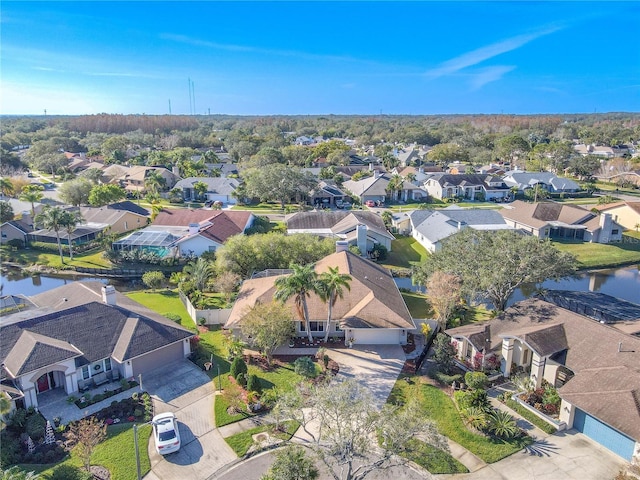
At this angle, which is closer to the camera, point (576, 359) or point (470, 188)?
point (576, 359)

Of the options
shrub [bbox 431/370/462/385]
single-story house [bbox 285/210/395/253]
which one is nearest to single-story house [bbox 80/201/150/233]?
single-story house [bbox 285/210/395/253]

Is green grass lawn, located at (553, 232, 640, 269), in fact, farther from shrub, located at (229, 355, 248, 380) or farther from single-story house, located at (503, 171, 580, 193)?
shrub, located at (229, 355, 248, 380)

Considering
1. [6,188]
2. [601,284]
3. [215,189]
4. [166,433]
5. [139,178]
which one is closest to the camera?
[166,433]

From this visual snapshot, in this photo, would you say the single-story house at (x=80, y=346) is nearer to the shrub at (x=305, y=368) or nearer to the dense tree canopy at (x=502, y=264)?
the shrub at (x=305, y=368)

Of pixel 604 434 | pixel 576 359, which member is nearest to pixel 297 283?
pixel 576 359

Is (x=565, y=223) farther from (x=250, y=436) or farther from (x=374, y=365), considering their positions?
(x=250, y=436)

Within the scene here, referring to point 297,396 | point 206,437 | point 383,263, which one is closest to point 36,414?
point 206,437

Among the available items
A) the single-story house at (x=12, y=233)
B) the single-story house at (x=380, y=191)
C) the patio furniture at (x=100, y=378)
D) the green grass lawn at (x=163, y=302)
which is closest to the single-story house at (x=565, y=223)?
the single-story house at (x=380, y=191)
